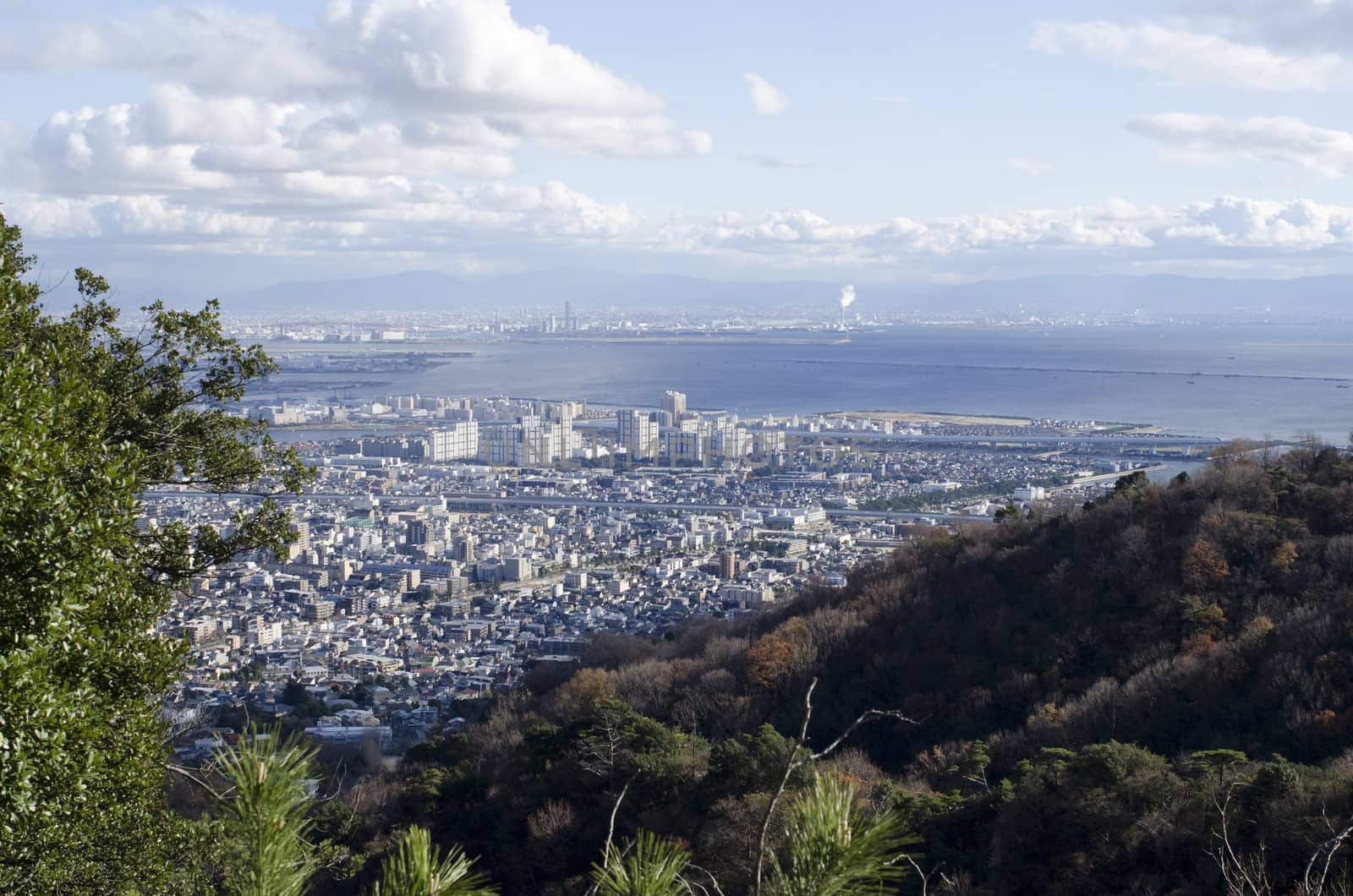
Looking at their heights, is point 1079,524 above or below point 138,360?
below

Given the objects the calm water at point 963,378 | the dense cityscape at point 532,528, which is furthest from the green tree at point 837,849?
the calm water at point 963,378

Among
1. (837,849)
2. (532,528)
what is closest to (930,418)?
(532,528)

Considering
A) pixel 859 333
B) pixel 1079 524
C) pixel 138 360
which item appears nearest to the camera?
pixel 138 360

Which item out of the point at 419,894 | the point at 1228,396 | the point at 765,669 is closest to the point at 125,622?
the point at 419,894

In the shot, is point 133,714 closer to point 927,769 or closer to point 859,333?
point 927,769

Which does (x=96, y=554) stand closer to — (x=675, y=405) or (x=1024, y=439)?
(x=1024, y=439)

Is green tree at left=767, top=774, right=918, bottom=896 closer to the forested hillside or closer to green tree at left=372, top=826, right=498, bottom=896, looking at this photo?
green tree at left=372, top=826, right=498, bottom=896

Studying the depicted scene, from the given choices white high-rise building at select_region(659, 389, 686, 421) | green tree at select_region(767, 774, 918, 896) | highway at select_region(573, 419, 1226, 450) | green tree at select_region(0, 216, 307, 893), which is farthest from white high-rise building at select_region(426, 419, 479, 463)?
green tree at select_region(767, 774, 918, 896)
